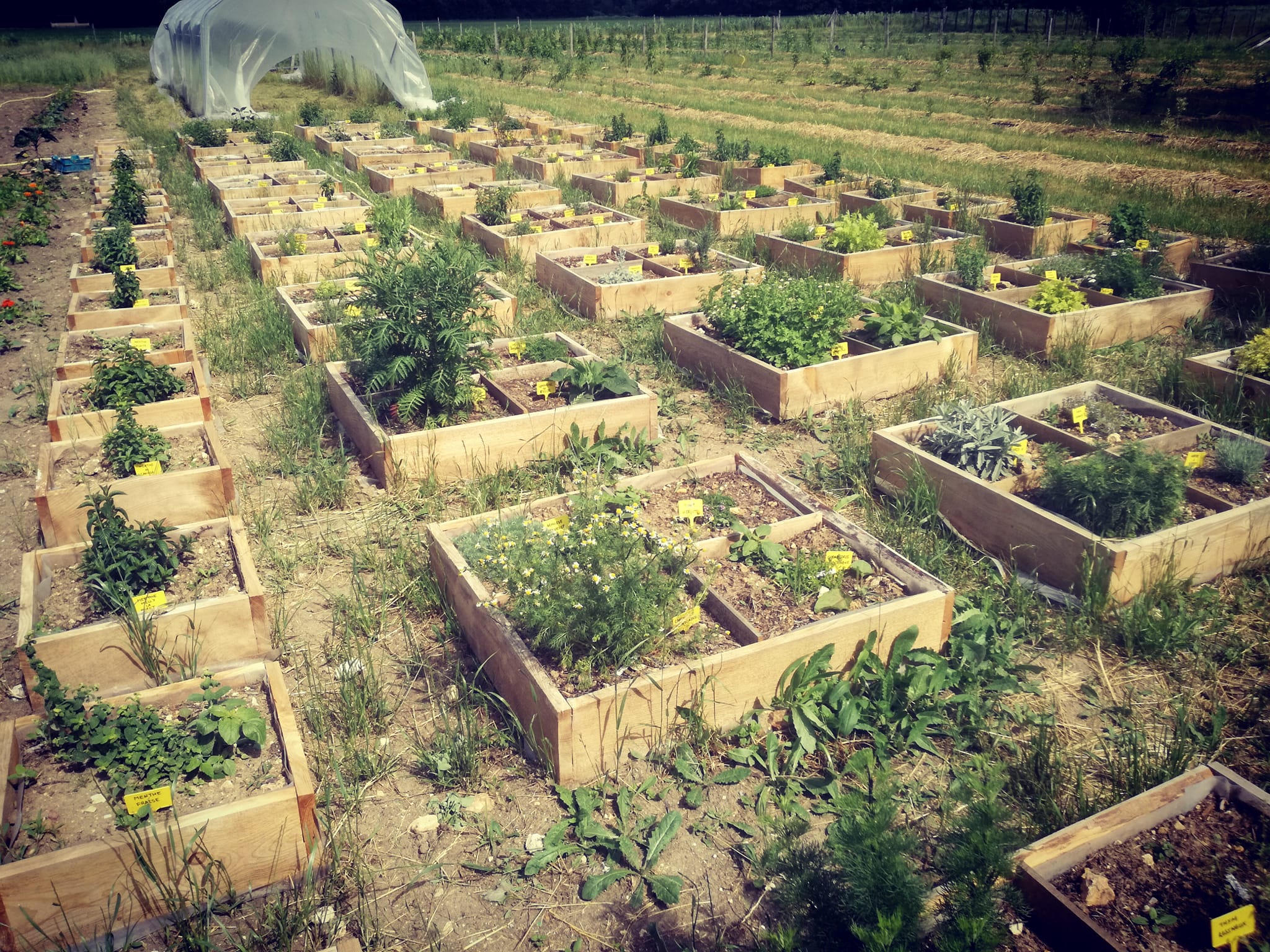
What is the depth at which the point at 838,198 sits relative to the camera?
1072 cm

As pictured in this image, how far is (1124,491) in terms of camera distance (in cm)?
401

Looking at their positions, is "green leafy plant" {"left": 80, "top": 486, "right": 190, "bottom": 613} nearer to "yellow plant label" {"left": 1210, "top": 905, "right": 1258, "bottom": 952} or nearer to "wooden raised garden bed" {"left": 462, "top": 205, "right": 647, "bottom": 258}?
"yellow plant label" {"left": 1210, "top": 905, "right": 1258, "bottom": 952}

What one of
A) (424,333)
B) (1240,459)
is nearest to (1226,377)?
(1240,459)

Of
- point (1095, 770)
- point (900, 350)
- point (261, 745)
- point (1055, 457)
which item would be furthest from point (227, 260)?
point (1095, 770)

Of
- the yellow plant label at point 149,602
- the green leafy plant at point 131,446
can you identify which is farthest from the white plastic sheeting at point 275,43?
the yellow plant label at point 149,602

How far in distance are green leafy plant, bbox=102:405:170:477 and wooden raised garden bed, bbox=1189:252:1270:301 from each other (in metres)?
8.17

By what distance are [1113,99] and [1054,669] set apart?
20298mm

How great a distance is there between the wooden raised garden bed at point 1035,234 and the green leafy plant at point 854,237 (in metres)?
1.76

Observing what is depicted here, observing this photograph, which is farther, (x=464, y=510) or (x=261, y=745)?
(x=464, y=510)

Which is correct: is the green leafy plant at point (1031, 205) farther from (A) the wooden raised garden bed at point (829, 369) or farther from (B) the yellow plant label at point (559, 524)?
(B) the yellow plant label at point (559, 524)

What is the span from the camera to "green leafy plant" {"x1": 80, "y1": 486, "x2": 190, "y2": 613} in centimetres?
362

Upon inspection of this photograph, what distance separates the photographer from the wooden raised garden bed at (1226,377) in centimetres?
554

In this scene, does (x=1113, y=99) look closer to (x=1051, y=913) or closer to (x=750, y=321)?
(x=750, y=321)

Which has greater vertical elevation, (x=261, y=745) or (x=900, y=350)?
(x=900, y=350)
